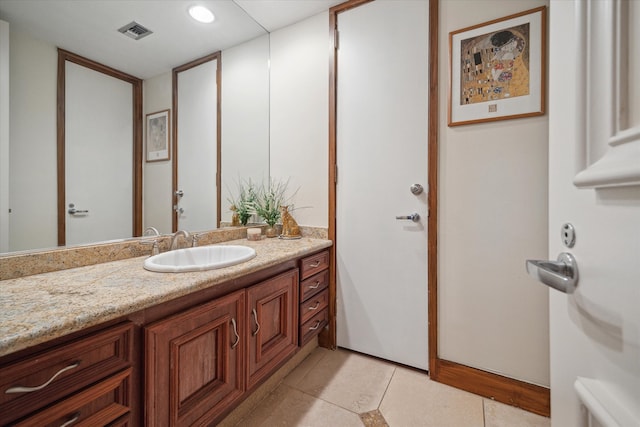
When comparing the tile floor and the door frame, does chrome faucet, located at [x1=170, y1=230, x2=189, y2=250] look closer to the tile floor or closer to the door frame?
the tile floor

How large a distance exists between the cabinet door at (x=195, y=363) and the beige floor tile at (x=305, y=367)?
542mm

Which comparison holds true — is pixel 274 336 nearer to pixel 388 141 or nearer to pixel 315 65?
pixel 388 141

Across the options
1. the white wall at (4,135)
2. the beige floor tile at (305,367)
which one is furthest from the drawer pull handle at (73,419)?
the beige floor tile at (305,367)

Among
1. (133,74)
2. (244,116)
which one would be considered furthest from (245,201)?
(133,74)

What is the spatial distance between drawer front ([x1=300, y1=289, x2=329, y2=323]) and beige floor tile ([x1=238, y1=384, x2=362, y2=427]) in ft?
1.31

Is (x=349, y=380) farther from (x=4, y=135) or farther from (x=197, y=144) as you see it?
(x=4, y=135)

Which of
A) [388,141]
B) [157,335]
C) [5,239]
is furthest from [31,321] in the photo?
[388,141]

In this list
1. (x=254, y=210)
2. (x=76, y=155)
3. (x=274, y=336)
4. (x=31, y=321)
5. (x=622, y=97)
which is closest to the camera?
(x=622, y=97)

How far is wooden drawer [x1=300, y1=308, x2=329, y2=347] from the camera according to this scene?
159 cm

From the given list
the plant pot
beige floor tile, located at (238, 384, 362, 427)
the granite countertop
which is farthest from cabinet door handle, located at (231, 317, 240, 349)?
the plant pot

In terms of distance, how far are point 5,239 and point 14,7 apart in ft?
2.79

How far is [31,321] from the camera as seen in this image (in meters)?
0.62

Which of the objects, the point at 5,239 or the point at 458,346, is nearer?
the point at 5,239

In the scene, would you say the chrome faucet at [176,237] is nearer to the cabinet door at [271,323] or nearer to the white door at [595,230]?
the cabinet door at [271,323]
